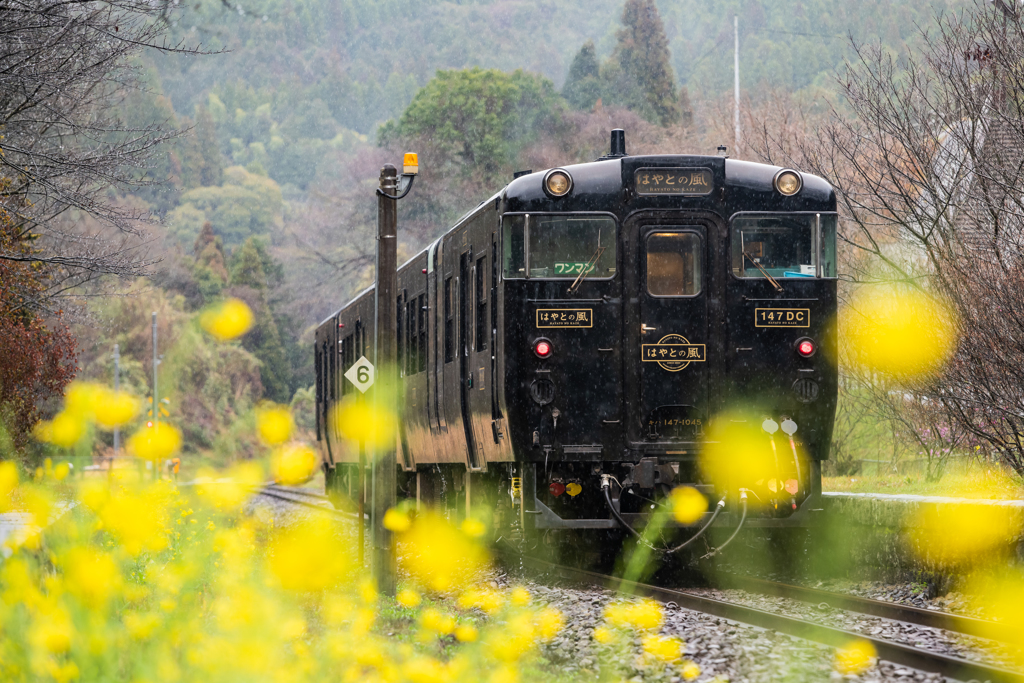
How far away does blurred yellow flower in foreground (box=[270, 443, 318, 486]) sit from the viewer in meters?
4.48

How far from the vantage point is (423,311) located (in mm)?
14367

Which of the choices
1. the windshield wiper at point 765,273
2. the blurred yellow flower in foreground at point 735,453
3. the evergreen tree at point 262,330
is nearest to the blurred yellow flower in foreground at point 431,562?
the blurred yellow flower in foreground at point 735,453

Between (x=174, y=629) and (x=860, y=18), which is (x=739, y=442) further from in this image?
(x=860, y=18)

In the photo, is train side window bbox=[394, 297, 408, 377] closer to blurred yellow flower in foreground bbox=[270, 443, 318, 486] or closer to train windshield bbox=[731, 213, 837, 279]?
train windshield bbox=[731, 213, 837, 279]

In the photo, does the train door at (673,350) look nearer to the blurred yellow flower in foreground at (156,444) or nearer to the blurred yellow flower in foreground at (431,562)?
the blurred yellow flower in foreground at (431,562)

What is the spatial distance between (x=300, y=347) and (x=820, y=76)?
4026cm

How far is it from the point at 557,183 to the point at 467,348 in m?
2.18

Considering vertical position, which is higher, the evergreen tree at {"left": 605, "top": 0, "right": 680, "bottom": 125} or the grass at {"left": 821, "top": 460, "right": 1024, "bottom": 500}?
the evergreen tree at {"left": 605, "top": 0, "right": 680, "bottom": 125}

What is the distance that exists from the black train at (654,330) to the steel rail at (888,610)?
61 cm

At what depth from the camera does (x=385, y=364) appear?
435 inches

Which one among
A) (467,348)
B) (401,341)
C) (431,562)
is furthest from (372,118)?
(431,562)

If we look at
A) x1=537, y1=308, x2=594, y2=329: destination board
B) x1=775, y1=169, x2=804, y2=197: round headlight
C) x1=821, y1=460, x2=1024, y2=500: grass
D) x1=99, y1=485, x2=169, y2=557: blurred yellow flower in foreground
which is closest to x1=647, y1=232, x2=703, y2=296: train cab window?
x1=537, y1=308, x2=594, y2=329: destination board

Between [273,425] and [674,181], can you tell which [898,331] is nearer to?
[674,181]

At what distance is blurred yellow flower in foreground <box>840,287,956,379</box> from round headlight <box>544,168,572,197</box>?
14.7 ft
